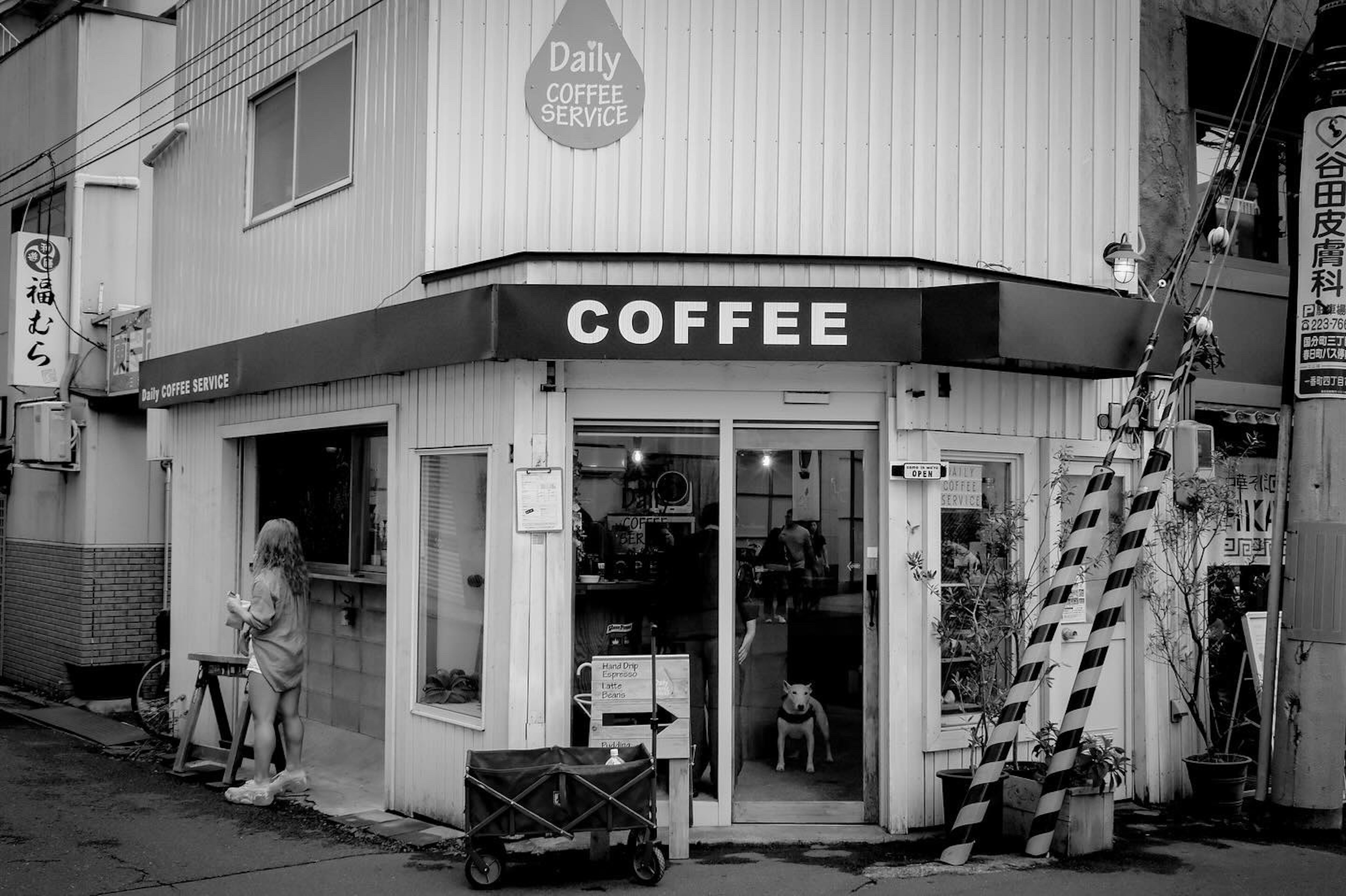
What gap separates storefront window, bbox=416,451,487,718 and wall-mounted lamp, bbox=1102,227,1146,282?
439cm

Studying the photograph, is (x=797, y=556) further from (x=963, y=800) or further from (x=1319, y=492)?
(x=1319, y=492)

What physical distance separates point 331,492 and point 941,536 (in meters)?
5.51

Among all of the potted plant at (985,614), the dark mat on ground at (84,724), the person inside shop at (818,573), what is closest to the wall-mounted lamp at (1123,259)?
the potted plant at (985,614)

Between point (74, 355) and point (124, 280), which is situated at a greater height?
point (124, 280)

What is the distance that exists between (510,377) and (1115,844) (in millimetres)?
4678

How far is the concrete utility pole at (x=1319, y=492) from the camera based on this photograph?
26.4ft

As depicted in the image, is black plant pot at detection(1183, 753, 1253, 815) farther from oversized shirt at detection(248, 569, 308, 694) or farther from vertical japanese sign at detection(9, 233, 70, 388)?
vertical japanese sign at detection(9, 233, 70, 388)

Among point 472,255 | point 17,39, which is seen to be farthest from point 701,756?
point 17,39

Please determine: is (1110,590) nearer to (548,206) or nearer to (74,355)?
(548,206)

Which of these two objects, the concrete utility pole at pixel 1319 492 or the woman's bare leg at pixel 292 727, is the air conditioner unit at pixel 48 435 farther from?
the concrete utility pole at pixel 1319 492

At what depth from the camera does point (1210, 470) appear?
29.8 ft

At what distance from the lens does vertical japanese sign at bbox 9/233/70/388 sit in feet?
45.2

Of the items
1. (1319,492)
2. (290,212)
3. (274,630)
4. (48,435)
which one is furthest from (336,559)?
(1319,492)

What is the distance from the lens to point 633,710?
757 centimetres
